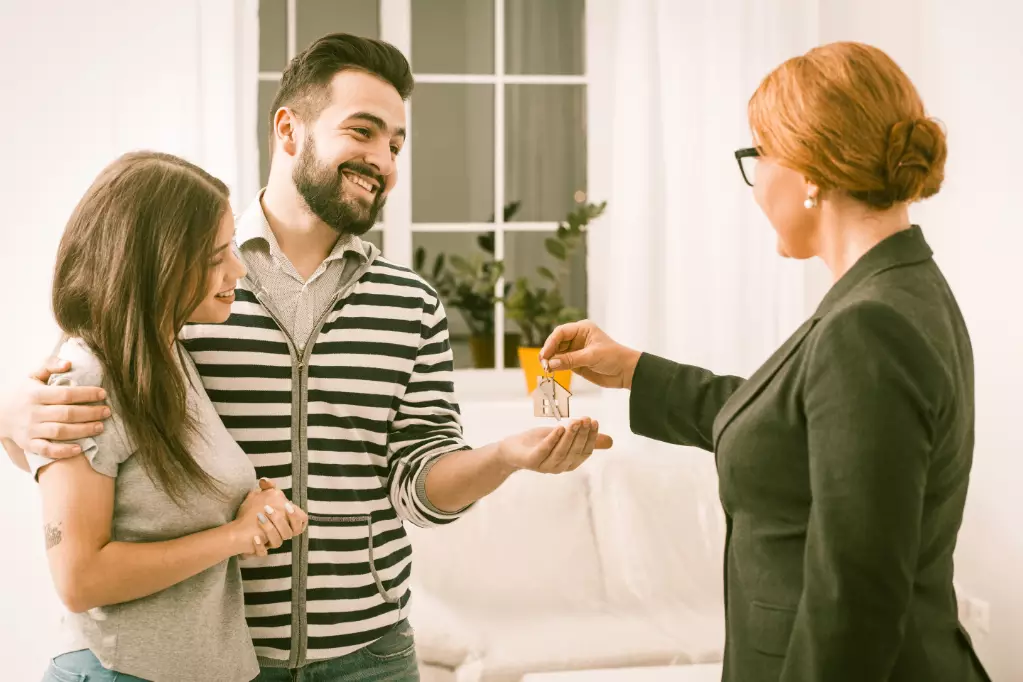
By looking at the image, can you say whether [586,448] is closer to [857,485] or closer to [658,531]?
[857,485]

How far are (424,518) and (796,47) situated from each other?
96.6 inches

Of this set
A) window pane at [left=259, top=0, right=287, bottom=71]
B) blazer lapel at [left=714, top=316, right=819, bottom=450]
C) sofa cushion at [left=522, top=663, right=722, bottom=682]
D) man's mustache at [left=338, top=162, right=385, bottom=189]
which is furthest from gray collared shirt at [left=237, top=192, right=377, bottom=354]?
window pane at [left=259, top=0, right=287, bottom=71]

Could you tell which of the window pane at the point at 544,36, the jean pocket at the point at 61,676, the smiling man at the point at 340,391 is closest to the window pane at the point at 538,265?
the window pane at the point at 544,36

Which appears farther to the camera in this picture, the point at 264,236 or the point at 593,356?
the point at 593,356

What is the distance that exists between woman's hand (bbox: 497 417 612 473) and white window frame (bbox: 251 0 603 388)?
6.51 feet

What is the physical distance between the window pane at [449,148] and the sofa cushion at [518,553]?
1101 mm

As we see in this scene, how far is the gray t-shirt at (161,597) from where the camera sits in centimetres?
126

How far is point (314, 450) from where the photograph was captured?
1526 millimetres

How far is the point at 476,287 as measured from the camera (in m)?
3.53

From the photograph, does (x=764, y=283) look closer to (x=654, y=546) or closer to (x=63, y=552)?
(x=654, y=546)

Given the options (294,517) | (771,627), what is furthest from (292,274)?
Result: (771,627)

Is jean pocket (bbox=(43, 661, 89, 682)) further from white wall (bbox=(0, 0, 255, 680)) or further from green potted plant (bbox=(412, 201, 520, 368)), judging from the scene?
green potted plant (bbox=(412, 201, 520, 368))

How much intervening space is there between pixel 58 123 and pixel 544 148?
1630 millimetres

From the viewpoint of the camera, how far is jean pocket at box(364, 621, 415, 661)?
1.54 meters
